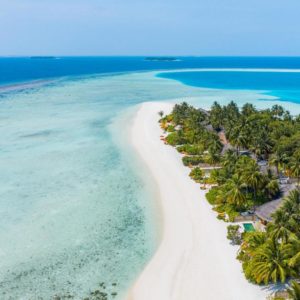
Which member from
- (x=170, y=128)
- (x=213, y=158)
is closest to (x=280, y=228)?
(x=213, y=158)

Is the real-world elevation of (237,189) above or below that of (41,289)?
above

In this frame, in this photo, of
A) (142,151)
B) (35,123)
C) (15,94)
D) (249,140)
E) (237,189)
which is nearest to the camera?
(237,189)

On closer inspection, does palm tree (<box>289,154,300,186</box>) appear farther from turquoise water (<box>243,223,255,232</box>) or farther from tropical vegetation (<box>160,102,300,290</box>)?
turquoise water (<box>243,223,255,232</box>)

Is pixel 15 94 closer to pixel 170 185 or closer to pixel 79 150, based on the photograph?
pixel 79 150

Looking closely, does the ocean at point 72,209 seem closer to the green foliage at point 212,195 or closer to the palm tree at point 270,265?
the green foliage at point 212,195

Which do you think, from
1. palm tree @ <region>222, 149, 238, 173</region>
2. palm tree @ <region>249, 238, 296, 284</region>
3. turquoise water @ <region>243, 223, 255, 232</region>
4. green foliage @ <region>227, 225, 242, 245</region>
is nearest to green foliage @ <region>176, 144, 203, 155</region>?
palm tree @ <region>222, 149, 238, 173</region>

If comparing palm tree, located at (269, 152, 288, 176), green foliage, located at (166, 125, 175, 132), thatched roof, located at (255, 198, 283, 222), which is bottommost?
thatched roof, located at (255, 198, 283, 222)

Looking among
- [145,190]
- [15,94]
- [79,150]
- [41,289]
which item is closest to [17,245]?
[41,289]

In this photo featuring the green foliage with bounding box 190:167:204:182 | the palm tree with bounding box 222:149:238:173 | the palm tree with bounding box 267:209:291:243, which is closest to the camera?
the palm tree with bounding box 267:209:291:243
